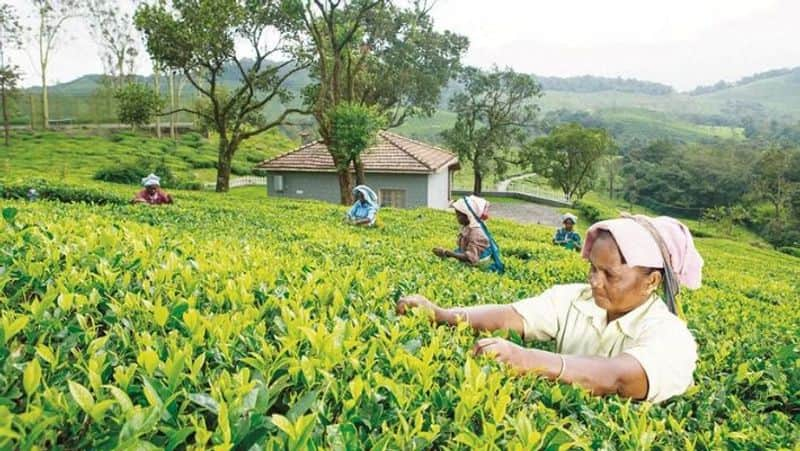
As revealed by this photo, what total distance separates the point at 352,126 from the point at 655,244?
1638 cm

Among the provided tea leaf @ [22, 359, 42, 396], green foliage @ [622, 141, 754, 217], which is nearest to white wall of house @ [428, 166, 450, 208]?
tea leaf @ [22, 359, 42, 396]

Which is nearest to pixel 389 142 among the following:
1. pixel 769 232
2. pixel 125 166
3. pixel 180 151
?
pixel 125 166

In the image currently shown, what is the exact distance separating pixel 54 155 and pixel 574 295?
139 feet

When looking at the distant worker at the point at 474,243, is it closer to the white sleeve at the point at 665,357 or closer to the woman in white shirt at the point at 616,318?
the woman in white shirt at the point at 616,318

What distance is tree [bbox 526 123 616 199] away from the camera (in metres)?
44.5

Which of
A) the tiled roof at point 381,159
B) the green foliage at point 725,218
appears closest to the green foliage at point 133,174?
the tiled roof at point 381,159

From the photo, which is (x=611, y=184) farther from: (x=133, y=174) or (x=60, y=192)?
(x=60, y=192)

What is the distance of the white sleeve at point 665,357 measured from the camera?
2125 mm

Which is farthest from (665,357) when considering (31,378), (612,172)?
(612,172)

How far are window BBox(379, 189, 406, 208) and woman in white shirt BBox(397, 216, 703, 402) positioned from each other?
76.0ft

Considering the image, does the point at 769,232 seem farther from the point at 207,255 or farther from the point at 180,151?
the point at 207,255

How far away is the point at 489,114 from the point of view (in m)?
42.8

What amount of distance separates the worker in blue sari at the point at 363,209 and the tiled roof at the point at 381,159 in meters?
13.8

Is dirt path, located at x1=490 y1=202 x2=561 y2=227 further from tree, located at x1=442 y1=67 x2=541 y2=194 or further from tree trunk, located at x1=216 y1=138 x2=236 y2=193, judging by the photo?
tree trunk, located at x1=216 y1=138 x2=236 y2=193
